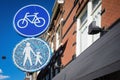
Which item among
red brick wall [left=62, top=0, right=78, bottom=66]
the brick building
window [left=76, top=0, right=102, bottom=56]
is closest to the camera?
the brick building

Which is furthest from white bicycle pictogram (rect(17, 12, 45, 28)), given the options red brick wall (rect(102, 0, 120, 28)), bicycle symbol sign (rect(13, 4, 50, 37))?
red brick wall (rect(102, 0, 120, 28))

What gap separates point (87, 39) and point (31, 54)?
14.1ft

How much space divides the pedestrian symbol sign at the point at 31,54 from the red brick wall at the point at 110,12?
6.41m

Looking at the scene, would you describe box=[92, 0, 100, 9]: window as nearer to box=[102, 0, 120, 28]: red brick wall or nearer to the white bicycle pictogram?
box=[102, 0, 120, 28]: red brick wall

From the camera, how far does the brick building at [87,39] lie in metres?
6.45

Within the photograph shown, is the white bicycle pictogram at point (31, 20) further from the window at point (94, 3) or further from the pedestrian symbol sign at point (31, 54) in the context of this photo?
the window at point (94, 3)

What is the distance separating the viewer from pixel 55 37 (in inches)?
790

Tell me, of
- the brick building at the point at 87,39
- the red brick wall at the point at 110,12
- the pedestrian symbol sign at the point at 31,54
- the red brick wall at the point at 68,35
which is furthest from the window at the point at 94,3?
the pedestrian symbol sign at the point at 31,54

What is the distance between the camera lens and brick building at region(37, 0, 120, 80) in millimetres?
6455

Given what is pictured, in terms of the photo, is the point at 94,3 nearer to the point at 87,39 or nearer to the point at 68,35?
the point at 87,39

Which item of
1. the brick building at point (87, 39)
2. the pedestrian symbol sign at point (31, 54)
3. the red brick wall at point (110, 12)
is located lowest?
the pedestrian symbol sign at point (31, 54)

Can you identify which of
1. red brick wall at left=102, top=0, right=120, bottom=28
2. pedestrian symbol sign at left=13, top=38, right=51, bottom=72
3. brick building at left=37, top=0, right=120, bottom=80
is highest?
red brick wall at left=102, top=0, right=120, bottom=28

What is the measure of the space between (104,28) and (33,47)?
6920mm

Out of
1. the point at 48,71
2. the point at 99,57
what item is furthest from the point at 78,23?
the point at 48,71
